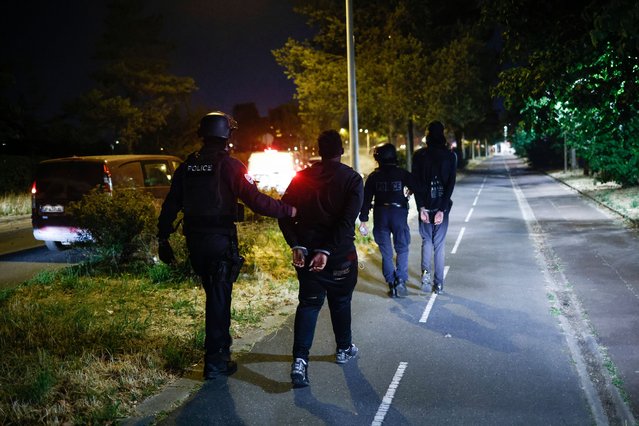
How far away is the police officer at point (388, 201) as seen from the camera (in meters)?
7.52

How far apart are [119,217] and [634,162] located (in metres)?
18.0

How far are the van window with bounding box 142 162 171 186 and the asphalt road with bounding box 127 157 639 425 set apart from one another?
182 inches

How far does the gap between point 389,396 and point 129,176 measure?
7759 mm

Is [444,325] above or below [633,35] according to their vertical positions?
below

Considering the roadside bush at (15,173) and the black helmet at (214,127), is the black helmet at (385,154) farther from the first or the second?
the roadside bush at (15,173)

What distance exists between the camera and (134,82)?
42.7 meters

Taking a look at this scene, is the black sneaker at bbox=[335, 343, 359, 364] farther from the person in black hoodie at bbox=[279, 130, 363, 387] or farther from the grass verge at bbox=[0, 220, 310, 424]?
the grass verge at bbox=[0, 220, 310, 424]

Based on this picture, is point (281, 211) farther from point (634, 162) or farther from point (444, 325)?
point (634, 162)

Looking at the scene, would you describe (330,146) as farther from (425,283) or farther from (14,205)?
(14,205)

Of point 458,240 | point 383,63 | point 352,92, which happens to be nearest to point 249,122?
point 383,63

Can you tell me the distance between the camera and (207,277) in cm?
500

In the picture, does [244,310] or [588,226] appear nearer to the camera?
[244,310]

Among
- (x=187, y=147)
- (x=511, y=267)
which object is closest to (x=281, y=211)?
(x=511, y=267)

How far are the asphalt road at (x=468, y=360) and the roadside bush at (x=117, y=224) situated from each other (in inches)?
124
